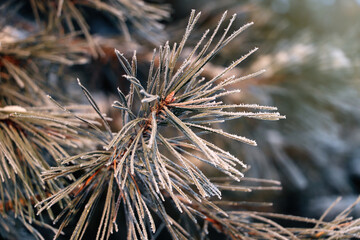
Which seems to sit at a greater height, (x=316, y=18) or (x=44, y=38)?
(x=316, y=18)

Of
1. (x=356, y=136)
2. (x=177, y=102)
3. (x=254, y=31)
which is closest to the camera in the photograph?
(x=177, y=102)

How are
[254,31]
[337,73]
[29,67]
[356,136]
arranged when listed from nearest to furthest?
[29,67]
[337,73]
[254,31]
[356,136]

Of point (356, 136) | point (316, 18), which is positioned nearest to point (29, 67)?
point (356, 136)

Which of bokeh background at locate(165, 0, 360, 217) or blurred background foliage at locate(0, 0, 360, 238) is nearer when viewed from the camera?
blurred background foliage at locate(0, 0, 360, 238)

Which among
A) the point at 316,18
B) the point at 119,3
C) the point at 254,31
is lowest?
the point at 119,3

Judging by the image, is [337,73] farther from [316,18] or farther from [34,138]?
[316,18]

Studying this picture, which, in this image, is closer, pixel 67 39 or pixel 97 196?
pixel 97 196

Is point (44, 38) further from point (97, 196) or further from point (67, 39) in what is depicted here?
point (97, 196)

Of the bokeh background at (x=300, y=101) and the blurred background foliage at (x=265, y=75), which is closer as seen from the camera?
the blurred background foliage at (x=265, y=75)
